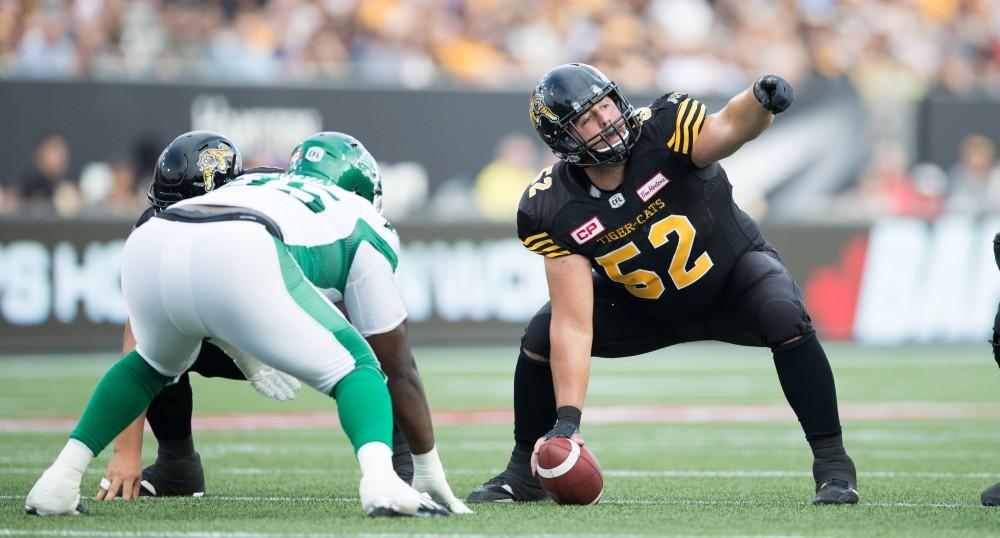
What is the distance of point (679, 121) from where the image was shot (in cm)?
495

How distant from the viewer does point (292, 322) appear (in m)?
4.03

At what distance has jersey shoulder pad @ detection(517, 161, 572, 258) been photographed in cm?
501

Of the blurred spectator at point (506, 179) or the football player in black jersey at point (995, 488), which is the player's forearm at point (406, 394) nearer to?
the football player in black jersey at point (995, 488)

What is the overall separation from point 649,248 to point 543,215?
1.24 feet

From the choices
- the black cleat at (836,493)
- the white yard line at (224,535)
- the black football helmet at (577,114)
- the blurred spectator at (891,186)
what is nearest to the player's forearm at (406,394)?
the white yard line at (224,535)

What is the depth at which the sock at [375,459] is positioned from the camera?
158 inches

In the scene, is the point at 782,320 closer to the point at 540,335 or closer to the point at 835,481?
the point at 835,481

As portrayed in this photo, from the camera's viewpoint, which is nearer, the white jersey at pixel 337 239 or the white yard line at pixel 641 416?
the white jersey at pixel 337 239

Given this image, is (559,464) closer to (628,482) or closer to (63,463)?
(628,482)

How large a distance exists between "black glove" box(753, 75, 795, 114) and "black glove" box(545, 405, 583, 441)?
46.7 inches

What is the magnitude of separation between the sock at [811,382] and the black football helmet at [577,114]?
870 millimetres

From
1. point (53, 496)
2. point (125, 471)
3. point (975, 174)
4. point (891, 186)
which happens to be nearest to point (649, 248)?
point (125, 471)

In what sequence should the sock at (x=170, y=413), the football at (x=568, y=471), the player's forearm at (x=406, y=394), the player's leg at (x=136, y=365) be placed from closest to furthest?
the player's leg at (x=136, y=365) < the player's forearm at (x=406, y=394) < the football at (x=568, y=471) < the sock at (x=170, y=413)

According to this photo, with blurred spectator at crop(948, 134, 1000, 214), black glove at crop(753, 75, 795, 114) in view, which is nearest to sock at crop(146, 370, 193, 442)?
black glove at crop(753, 75, 795, 114)
